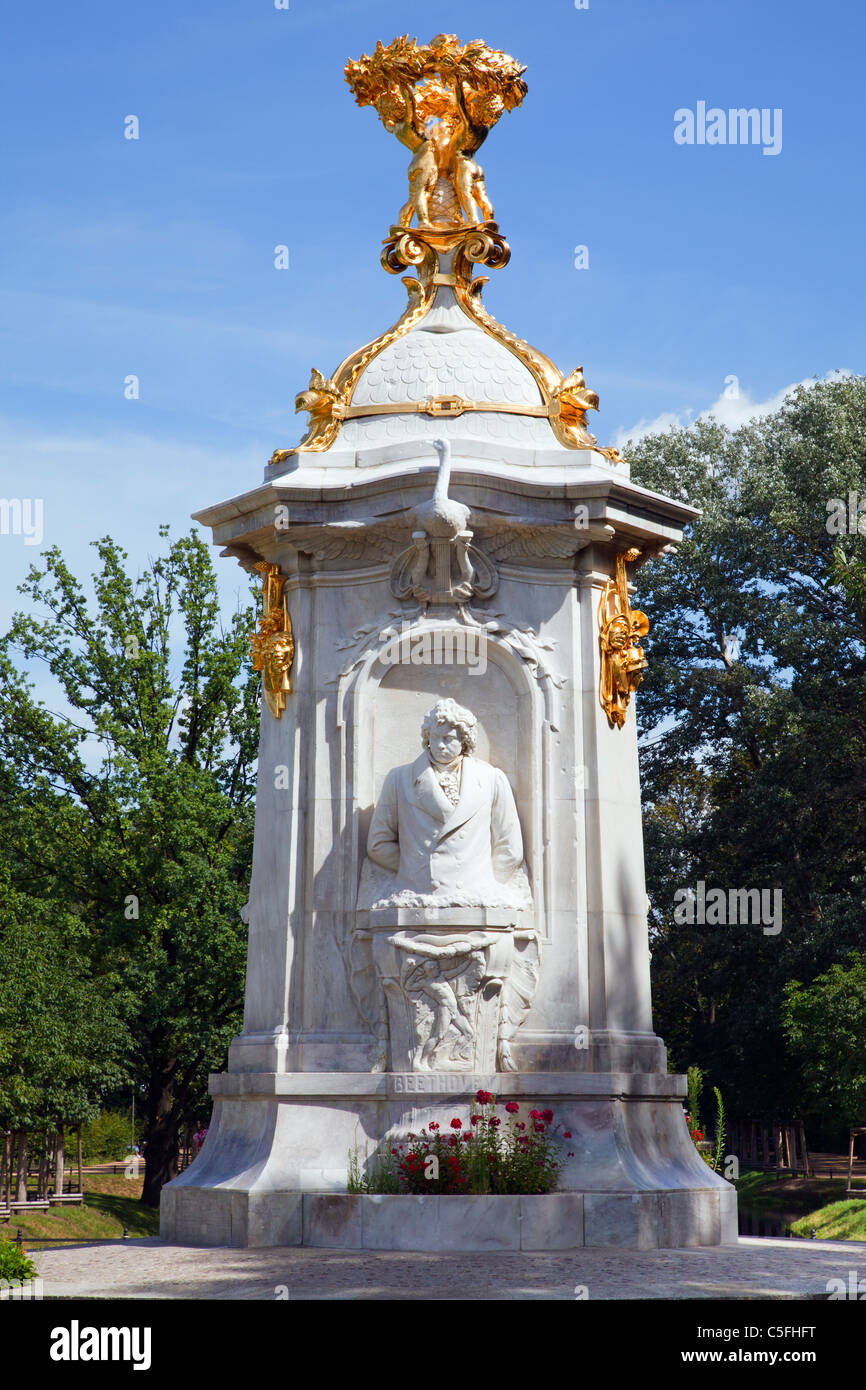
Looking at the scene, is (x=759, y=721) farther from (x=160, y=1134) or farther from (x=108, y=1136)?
(x=108, y=1136)

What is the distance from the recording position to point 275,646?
15047 millimetres

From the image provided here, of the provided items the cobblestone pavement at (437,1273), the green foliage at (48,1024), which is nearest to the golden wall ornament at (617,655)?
the cobblestone pavement at (437,1273)

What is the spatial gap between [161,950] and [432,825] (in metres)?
20.3

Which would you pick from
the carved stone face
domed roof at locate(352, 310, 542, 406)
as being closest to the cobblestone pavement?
the carved stone face

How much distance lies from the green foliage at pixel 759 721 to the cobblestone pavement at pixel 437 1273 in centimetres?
2109

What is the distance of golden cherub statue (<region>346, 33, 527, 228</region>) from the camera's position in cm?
1664

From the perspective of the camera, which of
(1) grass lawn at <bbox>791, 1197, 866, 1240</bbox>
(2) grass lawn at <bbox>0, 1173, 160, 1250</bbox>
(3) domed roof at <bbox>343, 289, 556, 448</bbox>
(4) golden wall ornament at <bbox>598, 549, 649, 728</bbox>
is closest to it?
(4) golden wall ornament at <bbox>598, 549, 649, 728</bbox>

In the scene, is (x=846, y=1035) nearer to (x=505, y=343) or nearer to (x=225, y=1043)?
(x=225, y=1043)

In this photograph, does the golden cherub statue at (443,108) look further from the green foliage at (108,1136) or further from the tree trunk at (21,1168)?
the green foliage at (108,1136)

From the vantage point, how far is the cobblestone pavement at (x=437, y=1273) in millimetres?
10234

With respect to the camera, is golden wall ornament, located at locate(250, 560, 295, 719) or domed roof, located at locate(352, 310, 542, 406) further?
domed roof, located at locate(352, 310, 542, 406)

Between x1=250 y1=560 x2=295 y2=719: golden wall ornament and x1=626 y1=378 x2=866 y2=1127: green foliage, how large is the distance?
65.7ft

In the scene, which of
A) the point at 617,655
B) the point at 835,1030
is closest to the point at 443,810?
the point at 617,655

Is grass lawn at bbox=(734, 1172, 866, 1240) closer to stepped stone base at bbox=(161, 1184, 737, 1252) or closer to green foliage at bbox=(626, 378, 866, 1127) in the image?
green foliage at bbox=(626, 378, 866, 1127)
